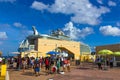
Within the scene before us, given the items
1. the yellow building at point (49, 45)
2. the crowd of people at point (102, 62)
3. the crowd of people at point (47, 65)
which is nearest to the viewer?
the crowd of people at point (47, 65)

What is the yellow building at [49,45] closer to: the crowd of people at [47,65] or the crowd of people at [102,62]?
the crowd of people at [102,62]

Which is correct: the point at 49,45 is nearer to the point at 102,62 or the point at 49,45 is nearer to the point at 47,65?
the point at 102,62

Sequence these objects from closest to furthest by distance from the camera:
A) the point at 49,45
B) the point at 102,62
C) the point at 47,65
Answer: the point at 47,65 < the point at 102,62 < the point at 49,45

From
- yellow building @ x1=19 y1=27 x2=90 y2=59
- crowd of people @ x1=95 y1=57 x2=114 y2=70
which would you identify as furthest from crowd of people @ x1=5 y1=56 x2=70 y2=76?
yellow building @ x1=19 y1=27 x2=90 y2=59

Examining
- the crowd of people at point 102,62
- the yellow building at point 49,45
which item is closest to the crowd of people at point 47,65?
the crowd of people at point 102,62

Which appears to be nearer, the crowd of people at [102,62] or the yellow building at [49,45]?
the crowd of people at [102,62]

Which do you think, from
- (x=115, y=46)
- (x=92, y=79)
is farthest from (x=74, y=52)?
(x=92, y=79)

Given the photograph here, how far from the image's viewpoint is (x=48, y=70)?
2436 cm

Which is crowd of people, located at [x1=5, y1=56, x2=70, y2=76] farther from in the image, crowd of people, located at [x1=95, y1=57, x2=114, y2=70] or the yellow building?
the yellow building

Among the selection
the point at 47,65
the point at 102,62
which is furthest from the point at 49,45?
the point at 47,65

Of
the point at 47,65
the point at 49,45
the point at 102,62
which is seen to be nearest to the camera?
the point at 47,65

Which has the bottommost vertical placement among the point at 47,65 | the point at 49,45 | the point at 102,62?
the point at 47,65

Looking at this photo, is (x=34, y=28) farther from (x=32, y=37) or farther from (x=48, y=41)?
(x=48, y=41)

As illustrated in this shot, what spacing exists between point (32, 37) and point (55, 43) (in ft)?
36.6
